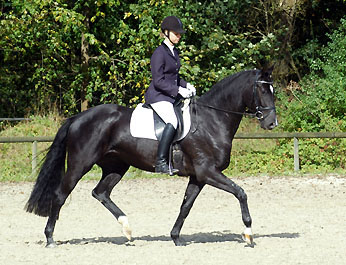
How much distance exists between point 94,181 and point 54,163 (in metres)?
6.47

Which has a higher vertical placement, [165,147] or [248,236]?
[165,147]

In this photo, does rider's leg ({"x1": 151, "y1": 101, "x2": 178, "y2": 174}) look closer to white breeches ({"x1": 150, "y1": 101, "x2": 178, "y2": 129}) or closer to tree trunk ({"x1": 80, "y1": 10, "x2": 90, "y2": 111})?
white breeches ({"x1": 150, "y1": 101, "x2": 178, "y2": 129})

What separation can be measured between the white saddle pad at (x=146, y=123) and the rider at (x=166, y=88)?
0.15 metres

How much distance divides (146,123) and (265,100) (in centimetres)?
145

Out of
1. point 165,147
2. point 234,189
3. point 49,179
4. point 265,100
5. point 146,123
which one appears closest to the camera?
point 234,189

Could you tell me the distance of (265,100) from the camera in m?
8.25

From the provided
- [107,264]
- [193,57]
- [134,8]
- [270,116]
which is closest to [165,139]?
[270,116]

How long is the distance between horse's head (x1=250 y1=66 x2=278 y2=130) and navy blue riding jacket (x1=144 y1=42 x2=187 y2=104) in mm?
951

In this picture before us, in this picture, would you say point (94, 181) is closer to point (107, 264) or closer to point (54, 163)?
point (54, 163)

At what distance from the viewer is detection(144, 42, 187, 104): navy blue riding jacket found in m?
8.41

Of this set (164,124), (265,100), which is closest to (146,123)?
(164,124)

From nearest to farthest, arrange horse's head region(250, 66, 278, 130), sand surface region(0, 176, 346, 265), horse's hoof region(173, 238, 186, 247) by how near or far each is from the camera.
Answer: sand surface region(0, 176, 346, 265) < horse's head region(250, 66, 278, 130) < horse's hoof region(173, 238, 186, 247)

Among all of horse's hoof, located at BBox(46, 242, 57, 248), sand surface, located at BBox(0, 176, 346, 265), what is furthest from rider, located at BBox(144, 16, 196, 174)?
horse's hoof, located at BBox(46, 242, 57, 248)

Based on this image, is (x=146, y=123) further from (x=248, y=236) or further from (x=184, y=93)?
(x=248, y=236)
